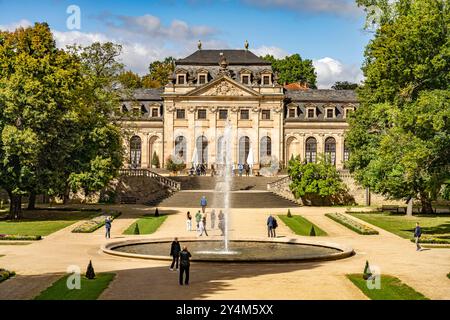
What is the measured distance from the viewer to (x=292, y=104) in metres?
103

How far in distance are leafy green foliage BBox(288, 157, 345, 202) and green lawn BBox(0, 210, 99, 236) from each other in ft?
76.4

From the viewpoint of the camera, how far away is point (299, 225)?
183 ft

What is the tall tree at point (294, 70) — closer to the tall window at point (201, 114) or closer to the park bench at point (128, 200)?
the tall window at point (201, 114)

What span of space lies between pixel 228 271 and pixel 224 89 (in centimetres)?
6835

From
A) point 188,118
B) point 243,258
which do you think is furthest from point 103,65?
point 243,258

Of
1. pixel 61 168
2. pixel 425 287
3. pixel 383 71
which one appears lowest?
pixel 425 287

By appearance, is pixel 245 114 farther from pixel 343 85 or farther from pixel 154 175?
pixel 343 85

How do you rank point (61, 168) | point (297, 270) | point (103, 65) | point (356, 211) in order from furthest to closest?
point (103, 65)
point (356, 211)
point (61, 168)
point (297, 270)

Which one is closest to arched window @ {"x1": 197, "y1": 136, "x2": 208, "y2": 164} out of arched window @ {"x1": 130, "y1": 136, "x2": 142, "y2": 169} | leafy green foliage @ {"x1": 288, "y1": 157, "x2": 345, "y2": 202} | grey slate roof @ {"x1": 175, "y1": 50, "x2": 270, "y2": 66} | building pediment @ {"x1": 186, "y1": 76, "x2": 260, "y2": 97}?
building pediment @ {"x1": 186, "y1": 76, "x2": 260, "y2": 97}

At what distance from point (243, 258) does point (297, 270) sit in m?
3.25

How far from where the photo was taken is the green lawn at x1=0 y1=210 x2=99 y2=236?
5050cm

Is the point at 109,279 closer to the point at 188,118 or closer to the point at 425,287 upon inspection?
the point at 425,287

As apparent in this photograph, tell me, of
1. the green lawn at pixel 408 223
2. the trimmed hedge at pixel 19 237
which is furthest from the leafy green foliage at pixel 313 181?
the trimmed hedge at pixel 19 237

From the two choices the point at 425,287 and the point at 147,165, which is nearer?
the point at 425,287
